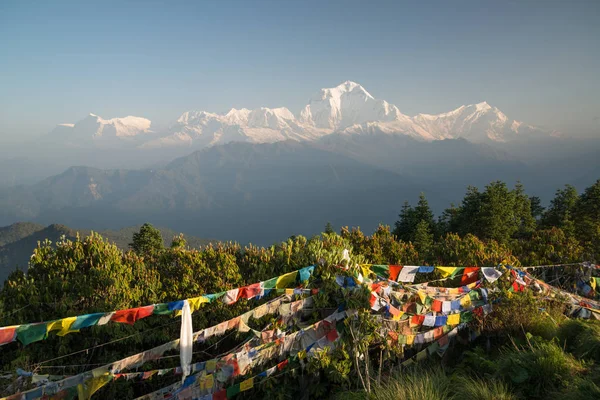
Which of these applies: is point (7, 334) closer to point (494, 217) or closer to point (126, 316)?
point (126, 316)

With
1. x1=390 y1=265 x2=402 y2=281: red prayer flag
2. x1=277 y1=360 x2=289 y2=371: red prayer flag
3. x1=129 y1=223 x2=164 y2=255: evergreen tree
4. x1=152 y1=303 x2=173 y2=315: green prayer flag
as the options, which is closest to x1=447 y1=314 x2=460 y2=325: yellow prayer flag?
x1=390 y1=265 x2=402 y2=281: red prayer flag

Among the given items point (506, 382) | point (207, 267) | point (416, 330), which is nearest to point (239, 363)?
point (207, 267)

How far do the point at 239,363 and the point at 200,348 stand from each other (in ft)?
6.26

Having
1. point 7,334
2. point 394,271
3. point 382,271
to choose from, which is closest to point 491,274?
point 394,271

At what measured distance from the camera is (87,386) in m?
5.29

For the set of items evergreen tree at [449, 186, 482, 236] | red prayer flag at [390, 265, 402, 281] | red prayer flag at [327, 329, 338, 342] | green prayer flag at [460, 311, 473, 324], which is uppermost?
red prayer flag at [390, 265, 402, 281]

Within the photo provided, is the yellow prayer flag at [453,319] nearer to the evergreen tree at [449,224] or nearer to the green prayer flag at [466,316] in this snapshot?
the green prayer flag at [466,316]

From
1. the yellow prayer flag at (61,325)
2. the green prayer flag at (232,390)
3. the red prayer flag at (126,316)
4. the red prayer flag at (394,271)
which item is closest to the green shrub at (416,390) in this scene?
the green prayer flag at (232,390)

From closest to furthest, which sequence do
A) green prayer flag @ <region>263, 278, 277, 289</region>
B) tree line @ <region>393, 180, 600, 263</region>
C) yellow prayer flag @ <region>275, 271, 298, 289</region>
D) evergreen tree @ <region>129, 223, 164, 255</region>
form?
green prayer flag @ <region>263, 278, 277, 289</region>, yellow prayer flag @ <region>275, 271, 298, 289</region>, tree line @ <region>393, 180, 600, 263</region>, evergreen tree @ <region>129, 223, 164, 255</region>

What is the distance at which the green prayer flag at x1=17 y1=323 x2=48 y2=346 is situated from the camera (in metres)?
5.04

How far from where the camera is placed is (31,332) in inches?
202

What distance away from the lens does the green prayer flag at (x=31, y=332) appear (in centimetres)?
504

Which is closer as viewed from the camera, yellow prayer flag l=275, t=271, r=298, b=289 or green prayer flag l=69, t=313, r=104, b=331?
green prayer flag l=69, t=313, r=104, b=331

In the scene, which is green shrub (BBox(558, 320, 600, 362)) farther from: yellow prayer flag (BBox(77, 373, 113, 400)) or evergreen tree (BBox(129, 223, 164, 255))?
evergreen tree (BBox(129, 223, 164, 255))
